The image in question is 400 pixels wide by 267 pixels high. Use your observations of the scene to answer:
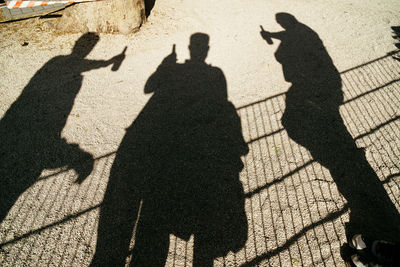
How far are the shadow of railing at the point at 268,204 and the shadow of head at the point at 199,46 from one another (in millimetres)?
2559

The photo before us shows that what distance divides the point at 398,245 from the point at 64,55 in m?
7.98

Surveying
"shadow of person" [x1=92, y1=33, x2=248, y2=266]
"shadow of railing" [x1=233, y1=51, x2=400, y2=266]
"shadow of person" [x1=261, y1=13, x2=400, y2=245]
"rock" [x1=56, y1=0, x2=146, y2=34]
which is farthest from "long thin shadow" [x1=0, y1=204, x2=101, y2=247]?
"rock" [x1=56, y1=0, x2=146, y2=34]

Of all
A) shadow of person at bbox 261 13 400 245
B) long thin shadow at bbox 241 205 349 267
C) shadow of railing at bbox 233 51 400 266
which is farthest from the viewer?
shadow of person at bbox 261 13 400 245

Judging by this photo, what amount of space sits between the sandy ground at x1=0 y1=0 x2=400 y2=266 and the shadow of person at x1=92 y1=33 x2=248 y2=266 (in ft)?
0.55

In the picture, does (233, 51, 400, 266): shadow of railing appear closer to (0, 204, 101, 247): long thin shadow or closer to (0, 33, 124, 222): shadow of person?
(0, 204, 101, 247): long thin shadow

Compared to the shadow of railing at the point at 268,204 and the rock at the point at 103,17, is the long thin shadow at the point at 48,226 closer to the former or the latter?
the shadow of railing at the point at 268,204

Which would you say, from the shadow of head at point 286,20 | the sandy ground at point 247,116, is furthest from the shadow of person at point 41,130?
the shadow of head at point 286,20

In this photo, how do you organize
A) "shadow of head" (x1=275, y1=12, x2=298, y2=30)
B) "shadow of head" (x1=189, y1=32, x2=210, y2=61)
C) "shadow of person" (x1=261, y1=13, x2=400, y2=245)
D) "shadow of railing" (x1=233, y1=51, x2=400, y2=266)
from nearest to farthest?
"shadow of railing" (x1=233, y1=51, x2=400, y2=266), "shadow of person" (x1=261, y1=13, x2=400, y2=245), "shadow of head" (x1=189, y1=32, x2=210, y2=61), "shadow of head" (x1=275, y1=12, x2=298, y2=30)

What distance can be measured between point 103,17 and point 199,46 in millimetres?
3093

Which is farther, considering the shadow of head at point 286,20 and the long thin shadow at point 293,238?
the shadow of head at point 286,20

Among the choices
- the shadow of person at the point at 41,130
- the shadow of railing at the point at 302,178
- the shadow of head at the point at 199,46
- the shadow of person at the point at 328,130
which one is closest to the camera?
the shadow of railing at the point at 302,178

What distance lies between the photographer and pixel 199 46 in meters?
6.48

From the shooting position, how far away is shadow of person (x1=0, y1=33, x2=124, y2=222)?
3762 millimetres

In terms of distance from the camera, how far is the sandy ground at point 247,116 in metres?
3.10
